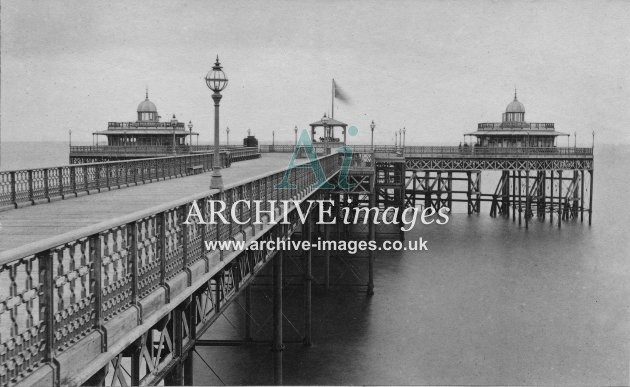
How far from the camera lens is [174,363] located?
25.7 ft

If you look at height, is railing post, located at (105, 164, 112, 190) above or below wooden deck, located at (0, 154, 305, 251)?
above

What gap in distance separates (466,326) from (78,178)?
14893 mm

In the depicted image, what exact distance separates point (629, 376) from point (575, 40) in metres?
60.7

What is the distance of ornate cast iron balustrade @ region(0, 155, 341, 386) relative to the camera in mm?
4578

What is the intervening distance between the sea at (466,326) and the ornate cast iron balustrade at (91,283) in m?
10.7

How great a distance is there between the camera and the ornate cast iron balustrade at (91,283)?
458 cm

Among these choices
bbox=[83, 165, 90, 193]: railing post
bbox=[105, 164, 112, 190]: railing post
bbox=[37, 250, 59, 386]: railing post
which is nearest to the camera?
bbox=[37, 250, 59, 386]: railing post

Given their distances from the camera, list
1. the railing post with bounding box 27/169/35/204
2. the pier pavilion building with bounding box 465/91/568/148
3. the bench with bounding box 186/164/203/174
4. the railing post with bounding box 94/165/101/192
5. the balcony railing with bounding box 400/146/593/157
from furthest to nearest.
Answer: the pier pavilion building with bounding box 465/91/568/148, the balcony railing with bounding box 400/146/593/157, the bench with bounding box 186/164/203/174, the railing post with bounding box 94/165/101/192, the railing post with bounding box 27/169/35/204

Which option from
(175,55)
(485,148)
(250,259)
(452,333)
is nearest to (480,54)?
(485,148)

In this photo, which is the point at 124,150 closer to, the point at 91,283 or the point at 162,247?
the point at 162,247

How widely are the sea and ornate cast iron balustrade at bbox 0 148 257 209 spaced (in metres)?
5.74

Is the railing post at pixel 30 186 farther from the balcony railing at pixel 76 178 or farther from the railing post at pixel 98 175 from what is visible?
the railing post at pixel 98 175

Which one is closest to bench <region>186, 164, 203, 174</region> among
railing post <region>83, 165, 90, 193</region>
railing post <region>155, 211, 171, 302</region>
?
railing post <region>83, 165, 90, 193</region>

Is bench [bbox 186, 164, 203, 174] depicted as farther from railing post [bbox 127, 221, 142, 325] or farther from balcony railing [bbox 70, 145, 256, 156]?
balcony railing [bbox 70, 145, 256, 156]
